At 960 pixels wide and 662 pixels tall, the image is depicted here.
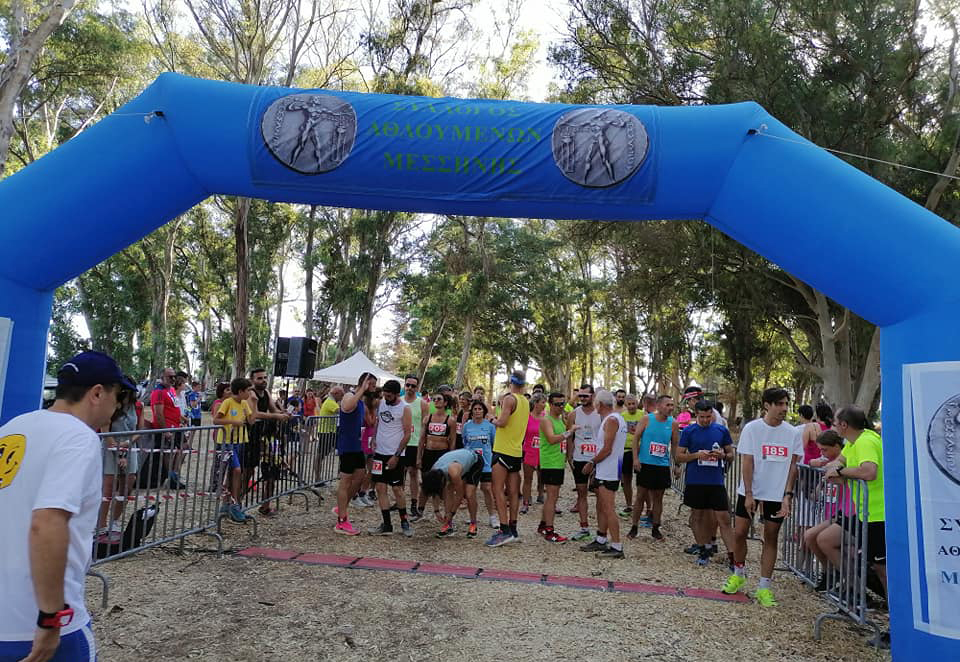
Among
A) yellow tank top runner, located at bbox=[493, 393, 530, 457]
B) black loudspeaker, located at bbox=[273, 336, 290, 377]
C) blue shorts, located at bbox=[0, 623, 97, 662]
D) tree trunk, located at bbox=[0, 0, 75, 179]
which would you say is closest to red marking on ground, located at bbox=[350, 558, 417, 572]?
yellow tank top runner, located at bbox=[493, 393, 530, 457]

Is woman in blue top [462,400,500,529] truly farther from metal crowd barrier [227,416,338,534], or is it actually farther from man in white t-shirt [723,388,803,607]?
man in white t-shirt [723,388,803,607]

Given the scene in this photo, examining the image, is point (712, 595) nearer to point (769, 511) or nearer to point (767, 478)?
point (769, 511)

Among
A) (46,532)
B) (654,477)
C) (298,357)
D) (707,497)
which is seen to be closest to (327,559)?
(707,497)

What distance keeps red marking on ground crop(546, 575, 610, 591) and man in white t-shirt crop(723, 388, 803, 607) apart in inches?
42.0

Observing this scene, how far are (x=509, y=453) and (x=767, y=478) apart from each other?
2955 millimetres

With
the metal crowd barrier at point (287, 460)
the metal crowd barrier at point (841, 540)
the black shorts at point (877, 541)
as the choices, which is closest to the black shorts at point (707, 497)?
the metal crowd barrier at point (841, 540)

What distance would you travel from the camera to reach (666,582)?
644 centimetres

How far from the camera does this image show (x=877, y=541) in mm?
5172

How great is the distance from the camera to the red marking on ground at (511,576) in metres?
6.19

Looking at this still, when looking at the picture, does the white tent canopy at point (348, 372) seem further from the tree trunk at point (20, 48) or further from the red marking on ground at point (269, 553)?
the red marking on ground at point (269, 553)

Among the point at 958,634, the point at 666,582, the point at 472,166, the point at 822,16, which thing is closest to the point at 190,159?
the point at 472,166

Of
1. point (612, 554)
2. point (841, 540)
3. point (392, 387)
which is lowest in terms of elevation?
point (612, 554)

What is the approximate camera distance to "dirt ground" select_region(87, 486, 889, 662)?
4484mm

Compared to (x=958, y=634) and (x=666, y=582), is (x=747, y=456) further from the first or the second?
(x=958, y=634)
